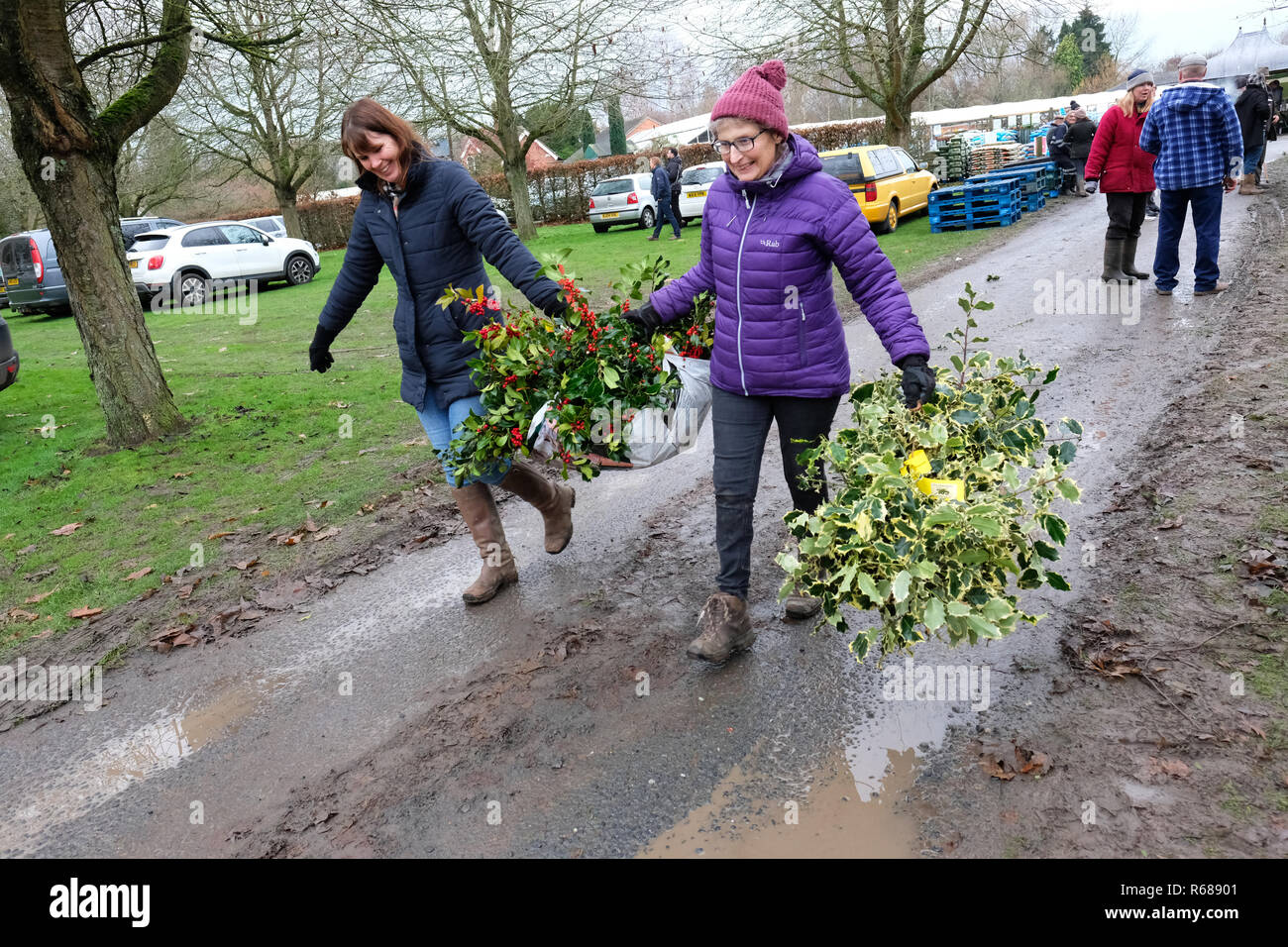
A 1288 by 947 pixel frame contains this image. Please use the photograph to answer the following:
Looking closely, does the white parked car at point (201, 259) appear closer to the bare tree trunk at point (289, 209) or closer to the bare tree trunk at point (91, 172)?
the bare tree trunk at point (289, 209)

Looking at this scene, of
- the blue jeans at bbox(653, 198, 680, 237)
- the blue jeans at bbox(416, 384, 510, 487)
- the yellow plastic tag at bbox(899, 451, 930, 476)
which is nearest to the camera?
the yellow plastic tag at bbox(899, 451, 930, 476)

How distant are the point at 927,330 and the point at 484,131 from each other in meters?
19.2

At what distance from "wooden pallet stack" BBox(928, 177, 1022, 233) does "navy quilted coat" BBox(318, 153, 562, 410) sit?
13.9 meters

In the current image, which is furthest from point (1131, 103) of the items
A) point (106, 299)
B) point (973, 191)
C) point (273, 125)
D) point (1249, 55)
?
point (1249, 55)

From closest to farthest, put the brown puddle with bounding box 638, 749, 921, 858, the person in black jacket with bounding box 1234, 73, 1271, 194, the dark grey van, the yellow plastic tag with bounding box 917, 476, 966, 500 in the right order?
the brown puddle with bounding box 638, 749, 921, 858
the yellow plastic tag with bounding box 917, 476, 966, 500
the person in black jacket with bounding box 1234, 73, 1271, 194
the dark grey van

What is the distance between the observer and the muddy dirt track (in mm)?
2762

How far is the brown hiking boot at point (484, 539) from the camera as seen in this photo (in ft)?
14.8

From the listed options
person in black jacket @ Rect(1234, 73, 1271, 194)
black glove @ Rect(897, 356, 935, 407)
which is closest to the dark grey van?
black glove @ Rect(897, 356, 935, 407)

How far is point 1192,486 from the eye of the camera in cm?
461

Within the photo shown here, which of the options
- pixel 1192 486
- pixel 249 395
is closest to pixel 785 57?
pixel 249 395

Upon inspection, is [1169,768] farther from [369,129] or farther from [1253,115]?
[1253,115]

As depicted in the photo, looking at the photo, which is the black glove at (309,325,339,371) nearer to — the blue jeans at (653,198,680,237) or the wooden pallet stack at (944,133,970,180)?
the blue jeans at (653,198,680,237)

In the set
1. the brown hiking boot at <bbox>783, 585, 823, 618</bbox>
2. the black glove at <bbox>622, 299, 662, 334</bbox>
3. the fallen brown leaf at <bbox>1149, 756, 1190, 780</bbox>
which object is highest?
the black glove at <bbox>622, 299, 662, 334</bbox>

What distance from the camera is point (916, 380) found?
3119 millimetres
